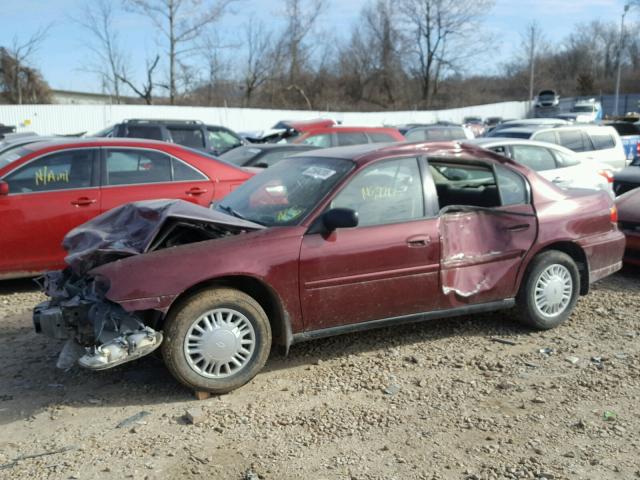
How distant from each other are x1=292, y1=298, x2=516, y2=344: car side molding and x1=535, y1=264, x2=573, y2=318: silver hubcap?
10.5 inches

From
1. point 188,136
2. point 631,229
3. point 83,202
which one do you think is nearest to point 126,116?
point 188,136

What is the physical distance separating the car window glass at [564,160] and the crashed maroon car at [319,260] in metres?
4.10

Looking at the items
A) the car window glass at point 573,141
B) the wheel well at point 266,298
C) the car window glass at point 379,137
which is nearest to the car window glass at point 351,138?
the car window glass at point 379,137

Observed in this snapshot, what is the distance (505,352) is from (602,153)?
8.92 meters

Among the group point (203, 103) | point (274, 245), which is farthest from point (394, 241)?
point (203, 103)

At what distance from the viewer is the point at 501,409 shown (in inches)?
152

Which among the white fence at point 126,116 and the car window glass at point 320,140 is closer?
the car window glass at point 320,140

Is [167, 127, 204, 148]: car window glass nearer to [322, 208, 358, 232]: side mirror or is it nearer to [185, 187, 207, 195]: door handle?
[185, 187, 207, 195]: door handle

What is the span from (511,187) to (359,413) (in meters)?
2.47

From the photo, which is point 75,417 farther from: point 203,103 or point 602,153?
point 203,103

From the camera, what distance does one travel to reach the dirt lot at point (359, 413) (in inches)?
127

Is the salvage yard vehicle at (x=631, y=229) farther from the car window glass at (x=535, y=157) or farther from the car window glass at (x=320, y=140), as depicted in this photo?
the car window glass at (x=320, y=140)

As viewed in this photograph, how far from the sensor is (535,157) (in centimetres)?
943

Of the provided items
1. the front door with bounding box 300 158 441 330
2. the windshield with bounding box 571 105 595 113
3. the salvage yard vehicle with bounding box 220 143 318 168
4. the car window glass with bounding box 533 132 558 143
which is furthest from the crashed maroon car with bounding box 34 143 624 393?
the windshield with bounding box 571 105 595 113
